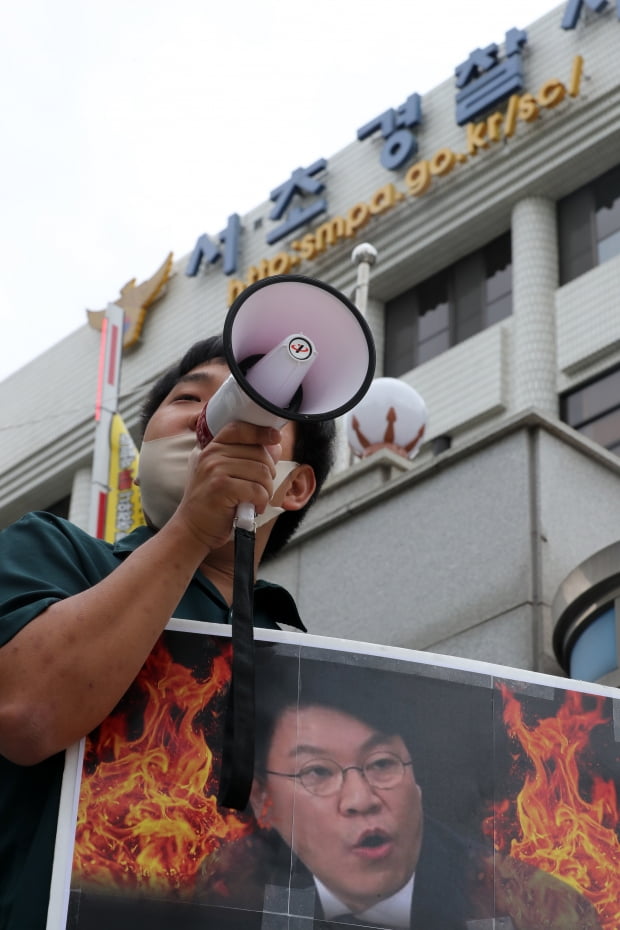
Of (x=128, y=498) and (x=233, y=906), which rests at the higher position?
(x=128, y=498)

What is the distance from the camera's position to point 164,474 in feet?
8.64

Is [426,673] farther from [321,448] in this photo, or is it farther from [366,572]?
[366,572]

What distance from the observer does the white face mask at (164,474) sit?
2.62m

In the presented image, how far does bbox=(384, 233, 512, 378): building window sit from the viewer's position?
1986cm

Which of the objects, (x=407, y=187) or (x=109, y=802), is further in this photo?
(x=407, y=187)

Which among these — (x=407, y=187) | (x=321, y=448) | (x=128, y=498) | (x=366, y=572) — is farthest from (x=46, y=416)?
(x=321, y=448)

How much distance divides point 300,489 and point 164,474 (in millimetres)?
449

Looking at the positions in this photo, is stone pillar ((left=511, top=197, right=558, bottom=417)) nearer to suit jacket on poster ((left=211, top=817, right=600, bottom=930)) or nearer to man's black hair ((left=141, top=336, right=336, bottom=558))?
man's black hair ((left=141, top=336, right=336, bottom=558))

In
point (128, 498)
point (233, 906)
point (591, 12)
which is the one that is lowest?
point (233, 906)

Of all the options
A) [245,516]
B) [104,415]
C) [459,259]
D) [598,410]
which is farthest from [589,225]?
[245,516]

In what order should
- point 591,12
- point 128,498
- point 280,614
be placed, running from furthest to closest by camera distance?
point 591,12 → point 128,498 → point 280,614

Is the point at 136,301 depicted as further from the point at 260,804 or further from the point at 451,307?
the point at 260,804

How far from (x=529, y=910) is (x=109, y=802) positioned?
1.97 ft

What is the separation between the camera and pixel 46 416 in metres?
23.8
